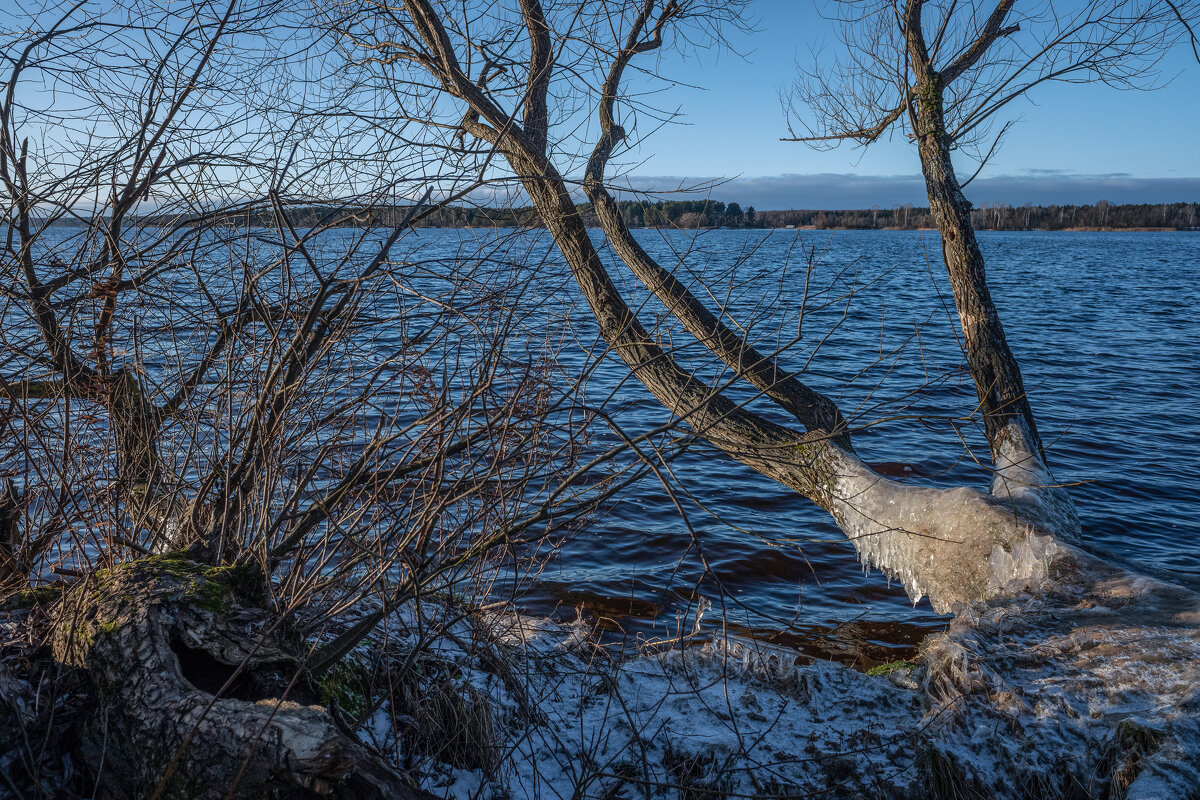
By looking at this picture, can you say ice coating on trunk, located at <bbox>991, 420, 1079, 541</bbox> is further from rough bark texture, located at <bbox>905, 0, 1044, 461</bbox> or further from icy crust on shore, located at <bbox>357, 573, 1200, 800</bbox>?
icy crust on shore, located at <bbox>357, 573, 1200, 800</bbox>

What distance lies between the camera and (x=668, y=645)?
4.94 metres

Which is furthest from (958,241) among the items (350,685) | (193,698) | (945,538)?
(193,698)

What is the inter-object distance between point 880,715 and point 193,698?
3.31 m

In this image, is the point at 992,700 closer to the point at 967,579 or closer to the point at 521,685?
the point at 967,579

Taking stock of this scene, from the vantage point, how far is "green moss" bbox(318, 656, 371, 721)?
10.8 feet

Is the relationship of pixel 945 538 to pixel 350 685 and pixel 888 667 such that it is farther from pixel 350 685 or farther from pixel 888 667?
pixel 350 685

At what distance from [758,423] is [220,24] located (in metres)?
4.18

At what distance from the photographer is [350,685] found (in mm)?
3449

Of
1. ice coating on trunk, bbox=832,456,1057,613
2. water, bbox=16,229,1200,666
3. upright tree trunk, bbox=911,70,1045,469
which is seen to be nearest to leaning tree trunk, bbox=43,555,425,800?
water, bbox=16,229,1200,666

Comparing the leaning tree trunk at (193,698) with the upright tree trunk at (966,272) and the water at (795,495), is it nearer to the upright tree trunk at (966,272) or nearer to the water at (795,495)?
the water at (795,495)

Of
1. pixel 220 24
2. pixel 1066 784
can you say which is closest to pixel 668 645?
pixel 1066 784

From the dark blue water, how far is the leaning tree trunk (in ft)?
4.12

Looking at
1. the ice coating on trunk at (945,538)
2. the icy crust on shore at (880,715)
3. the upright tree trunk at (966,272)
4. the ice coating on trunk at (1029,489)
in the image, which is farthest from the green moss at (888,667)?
the upright tree trunk at (966,272)

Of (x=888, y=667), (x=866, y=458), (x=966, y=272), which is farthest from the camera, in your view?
(x=866, y=458)
